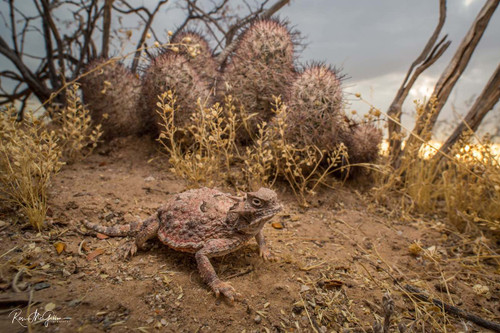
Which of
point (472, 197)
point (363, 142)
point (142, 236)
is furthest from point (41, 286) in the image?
point (472, 197)

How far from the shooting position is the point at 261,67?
4219 millimetres

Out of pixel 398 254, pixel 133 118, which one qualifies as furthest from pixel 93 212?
pixel 398 254

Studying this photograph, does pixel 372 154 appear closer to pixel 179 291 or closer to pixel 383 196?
pixel 383 196

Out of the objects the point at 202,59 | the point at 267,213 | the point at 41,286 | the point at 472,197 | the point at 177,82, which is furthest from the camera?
the point at 202,59

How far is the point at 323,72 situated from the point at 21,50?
594 cm

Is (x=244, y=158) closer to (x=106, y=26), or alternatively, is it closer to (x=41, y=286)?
(x=41, y=286)

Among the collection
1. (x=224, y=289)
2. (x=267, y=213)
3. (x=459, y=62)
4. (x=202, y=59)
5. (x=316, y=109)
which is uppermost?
(x=459, y=62)

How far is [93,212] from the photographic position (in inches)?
107

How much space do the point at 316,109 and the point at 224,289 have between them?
2.56m

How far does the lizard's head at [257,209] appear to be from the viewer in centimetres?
191

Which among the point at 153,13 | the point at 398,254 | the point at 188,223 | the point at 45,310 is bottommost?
the point at 398,254

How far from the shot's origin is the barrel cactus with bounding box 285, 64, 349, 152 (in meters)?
3.59

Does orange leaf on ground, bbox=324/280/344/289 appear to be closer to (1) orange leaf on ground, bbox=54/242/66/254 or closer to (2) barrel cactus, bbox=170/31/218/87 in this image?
(1) orange leaf on ground, bbox=54/242/66/254

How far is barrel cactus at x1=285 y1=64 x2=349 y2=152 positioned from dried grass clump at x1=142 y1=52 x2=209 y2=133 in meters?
1.39
